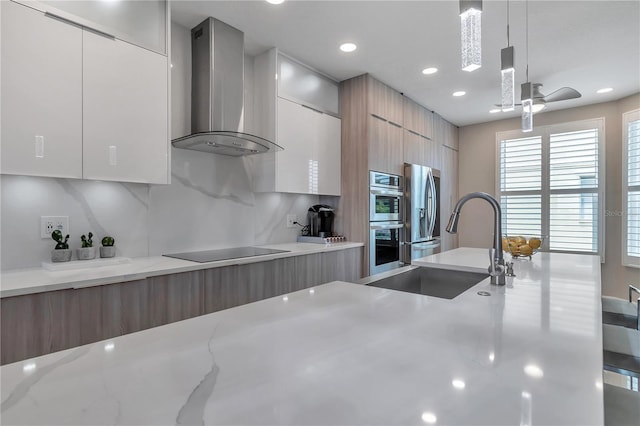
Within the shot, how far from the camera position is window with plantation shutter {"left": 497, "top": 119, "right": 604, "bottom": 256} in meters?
4.25

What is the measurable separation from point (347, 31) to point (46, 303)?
8.24ft

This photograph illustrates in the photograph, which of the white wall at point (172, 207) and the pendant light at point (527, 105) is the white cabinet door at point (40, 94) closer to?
the white wall at point (172, 207)

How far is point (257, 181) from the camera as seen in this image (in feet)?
9.82

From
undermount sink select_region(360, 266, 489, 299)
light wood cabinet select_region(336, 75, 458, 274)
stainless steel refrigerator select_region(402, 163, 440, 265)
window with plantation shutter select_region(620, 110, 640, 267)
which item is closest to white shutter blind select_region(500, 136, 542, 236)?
window with plantation shutter select_region(620, 110, 640, 267)

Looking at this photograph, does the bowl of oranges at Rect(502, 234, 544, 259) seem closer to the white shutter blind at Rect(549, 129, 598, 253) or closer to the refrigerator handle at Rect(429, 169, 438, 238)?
the refrigerator handle at Rect(429, 169, 438, 238)

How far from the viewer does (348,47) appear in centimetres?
278

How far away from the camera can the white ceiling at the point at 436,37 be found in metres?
2.23

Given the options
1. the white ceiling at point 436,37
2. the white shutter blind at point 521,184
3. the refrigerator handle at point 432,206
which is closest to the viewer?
the white ceiling at point 436,37

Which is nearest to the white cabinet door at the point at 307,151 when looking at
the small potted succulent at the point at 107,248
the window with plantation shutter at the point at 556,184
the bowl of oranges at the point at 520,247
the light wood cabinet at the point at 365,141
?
the light wood cabinet at the point at 365,141

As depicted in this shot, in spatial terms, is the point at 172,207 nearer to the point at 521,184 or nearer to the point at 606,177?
the point at 521,184

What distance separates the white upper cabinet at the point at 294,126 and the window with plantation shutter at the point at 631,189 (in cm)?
353

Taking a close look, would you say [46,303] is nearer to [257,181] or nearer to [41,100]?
[41,100]

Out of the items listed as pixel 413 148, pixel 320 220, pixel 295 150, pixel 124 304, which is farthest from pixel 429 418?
pixel 413 148

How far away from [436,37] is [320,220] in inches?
Result: 75.6
